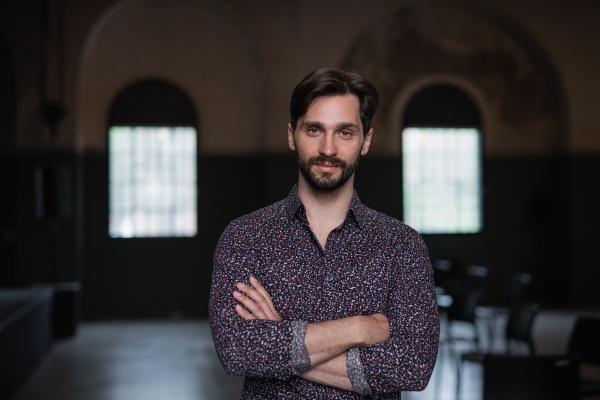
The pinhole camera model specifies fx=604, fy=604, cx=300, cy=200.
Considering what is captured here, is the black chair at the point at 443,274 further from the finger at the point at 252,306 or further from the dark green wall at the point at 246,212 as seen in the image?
the finger at the point at 252,306

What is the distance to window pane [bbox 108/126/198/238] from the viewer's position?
9.30m

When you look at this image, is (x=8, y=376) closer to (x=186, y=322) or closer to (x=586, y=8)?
(x=186, y=322)

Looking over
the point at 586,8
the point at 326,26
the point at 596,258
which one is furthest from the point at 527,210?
the point at 326,26

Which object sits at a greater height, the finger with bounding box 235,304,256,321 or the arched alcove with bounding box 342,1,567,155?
the arched alcove with bounding box 342,1,567,155

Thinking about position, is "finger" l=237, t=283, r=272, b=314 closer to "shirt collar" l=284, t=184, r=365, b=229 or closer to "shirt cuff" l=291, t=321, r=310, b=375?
"shirt cuff" l=291, t=321, r=310, b=375

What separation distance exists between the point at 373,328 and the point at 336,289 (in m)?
0.15

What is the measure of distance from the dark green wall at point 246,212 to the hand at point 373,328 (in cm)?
745

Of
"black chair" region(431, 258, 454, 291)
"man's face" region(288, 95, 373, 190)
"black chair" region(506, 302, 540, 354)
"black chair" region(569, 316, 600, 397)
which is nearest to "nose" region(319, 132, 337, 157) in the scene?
"man's face" region(288, 95, 373, 190)

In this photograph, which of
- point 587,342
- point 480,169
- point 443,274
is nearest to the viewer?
point 587,342

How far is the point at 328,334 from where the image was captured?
160 centimetres

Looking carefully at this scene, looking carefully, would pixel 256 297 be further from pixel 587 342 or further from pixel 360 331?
pixel 587 342

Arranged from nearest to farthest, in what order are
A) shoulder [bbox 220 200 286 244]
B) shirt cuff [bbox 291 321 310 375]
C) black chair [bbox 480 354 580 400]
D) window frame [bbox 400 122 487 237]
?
shirt cuff [bbox 291 321 310 375] → shoulder [bbox 220 200 286 244] → black chair [bbox 480 354 580 400] → window frame [bbox 400 122 487 237]

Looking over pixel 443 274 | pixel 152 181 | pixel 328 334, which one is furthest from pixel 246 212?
pixel 328 334

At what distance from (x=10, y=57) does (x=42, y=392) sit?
5.62 metres
